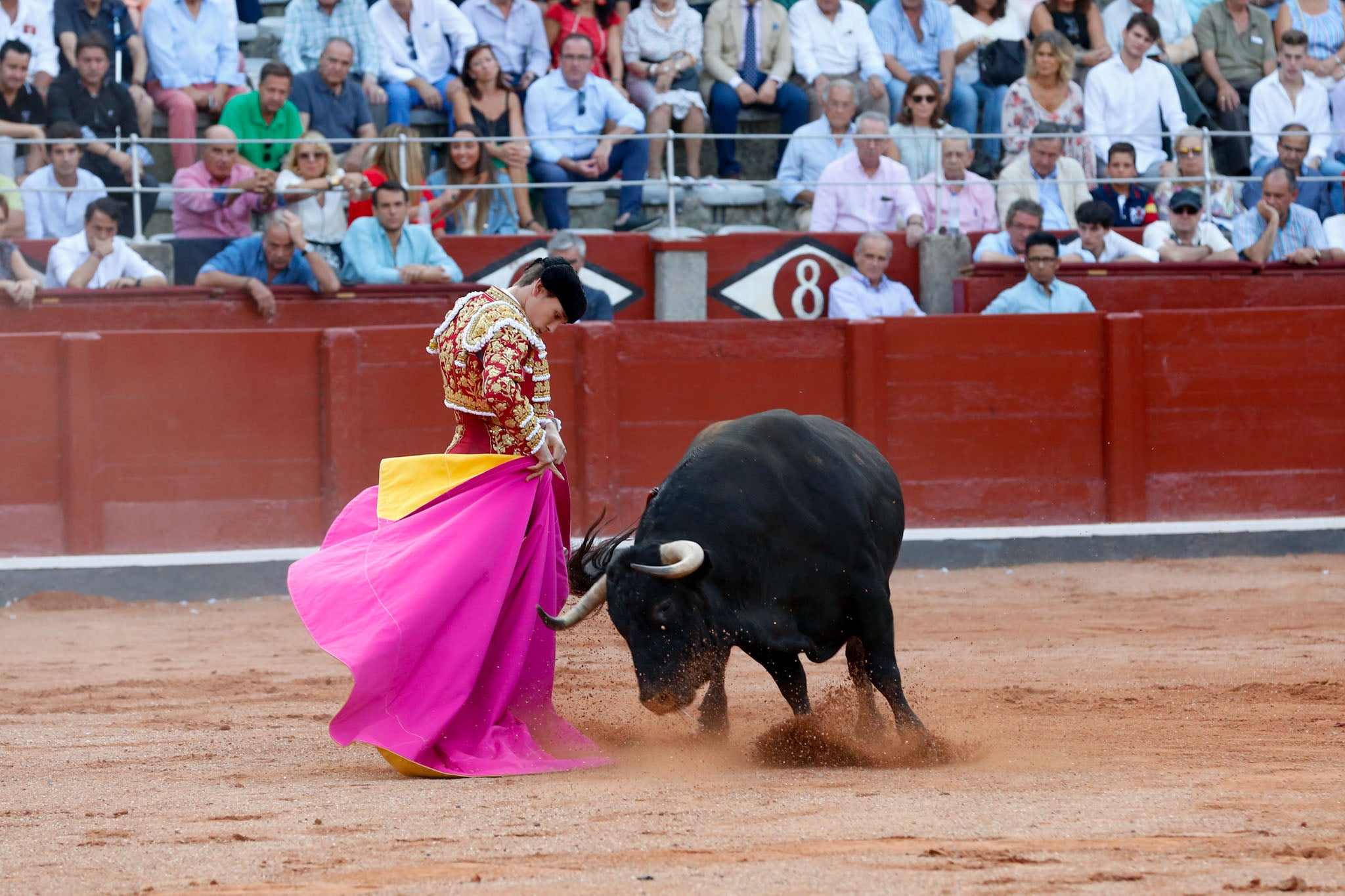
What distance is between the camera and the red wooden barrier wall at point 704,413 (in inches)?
278

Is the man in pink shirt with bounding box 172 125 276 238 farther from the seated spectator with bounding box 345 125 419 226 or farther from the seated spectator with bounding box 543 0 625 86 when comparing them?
the seated spectator with bounding box 543 0 625 86

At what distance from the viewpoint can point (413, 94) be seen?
8672mm

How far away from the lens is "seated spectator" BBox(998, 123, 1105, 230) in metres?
8.59

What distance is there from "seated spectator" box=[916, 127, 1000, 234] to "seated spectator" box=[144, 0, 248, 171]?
357cm

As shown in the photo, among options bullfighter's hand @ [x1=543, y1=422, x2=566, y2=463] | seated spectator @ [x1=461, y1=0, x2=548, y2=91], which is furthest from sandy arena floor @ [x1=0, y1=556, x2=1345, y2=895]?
seated spectator @ [x1=461, y1=0, x2=548, y2=91]

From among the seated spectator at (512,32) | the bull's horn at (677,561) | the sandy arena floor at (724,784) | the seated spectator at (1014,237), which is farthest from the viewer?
the seated spectator at (512,32)

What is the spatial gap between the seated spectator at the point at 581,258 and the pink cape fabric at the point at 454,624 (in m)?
3.12

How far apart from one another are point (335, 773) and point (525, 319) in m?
1.11

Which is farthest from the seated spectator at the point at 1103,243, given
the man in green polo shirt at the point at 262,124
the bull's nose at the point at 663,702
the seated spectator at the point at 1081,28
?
the bull's nose at the point at 663,702

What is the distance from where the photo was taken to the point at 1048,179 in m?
8.57

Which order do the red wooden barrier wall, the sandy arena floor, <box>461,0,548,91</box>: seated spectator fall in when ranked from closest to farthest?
the sandy arena floor → the red wooden barrier wall → <box>461,0,548,91</box>: seated spectator

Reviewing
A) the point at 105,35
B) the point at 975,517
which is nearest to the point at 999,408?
the point at 975,517

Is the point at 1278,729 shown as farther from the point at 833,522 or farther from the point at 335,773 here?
the point at 335,773

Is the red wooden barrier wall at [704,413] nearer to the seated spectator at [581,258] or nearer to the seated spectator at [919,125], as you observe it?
the seated spectator at [581,258]
